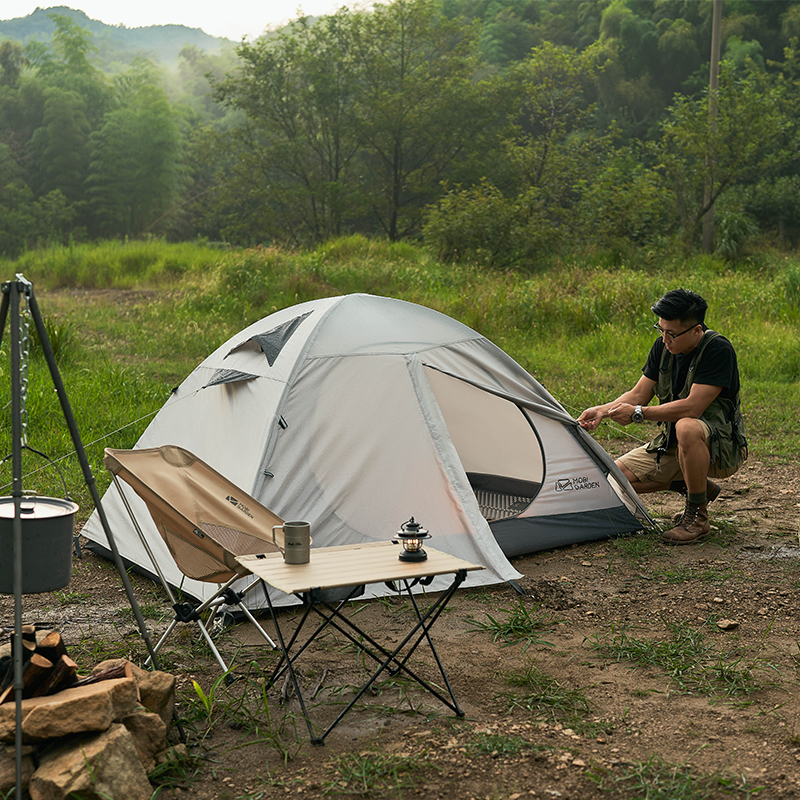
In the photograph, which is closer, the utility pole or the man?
the man

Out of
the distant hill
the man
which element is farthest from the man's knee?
the distant hill

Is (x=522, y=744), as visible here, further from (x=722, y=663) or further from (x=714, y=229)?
(x=714, y=229)

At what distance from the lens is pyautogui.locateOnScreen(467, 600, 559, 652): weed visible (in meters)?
3.33

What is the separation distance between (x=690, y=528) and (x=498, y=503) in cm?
116

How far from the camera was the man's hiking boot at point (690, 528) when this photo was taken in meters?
4.39

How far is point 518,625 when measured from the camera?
3426mm

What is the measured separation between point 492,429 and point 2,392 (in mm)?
4360

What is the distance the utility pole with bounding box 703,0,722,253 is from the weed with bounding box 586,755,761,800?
60.6ft

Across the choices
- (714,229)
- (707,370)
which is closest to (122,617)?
(707,370)

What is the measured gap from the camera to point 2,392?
280 inches

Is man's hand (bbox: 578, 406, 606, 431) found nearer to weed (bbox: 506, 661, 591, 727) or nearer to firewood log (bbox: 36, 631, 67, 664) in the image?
weed (bbox: 506, 661, 591, 727)

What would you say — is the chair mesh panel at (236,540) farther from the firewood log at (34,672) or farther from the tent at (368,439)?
the firewood log at (34,672)

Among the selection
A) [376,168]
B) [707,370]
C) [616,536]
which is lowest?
[616,536]

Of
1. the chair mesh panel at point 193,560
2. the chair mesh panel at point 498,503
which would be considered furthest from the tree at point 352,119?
the chair mesh panel at point 193,560
